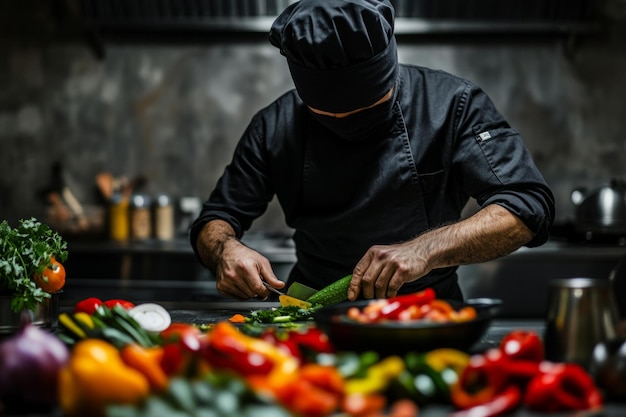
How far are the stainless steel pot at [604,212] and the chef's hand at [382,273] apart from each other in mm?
2063

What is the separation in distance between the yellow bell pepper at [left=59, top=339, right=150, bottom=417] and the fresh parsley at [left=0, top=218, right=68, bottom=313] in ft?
2.36

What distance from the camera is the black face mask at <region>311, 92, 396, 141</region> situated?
7.44 ft

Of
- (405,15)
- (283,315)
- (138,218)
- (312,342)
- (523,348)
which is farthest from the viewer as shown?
(405,15)

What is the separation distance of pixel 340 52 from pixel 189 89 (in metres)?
2.71

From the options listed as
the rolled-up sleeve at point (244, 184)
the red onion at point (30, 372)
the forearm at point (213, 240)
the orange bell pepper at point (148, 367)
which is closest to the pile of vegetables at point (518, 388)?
the orange bell pepper at point (148, 367)

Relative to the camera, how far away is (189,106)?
4.64 m

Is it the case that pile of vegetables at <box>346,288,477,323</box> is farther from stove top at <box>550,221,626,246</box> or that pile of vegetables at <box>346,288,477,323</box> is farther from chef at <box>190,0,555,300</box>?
stove top at <box>550,221,626,246</box>

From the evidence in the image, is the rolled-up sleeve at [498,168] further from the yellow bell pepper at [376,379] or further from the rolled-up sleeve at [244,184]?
the yellow bell pepper at [376,379]

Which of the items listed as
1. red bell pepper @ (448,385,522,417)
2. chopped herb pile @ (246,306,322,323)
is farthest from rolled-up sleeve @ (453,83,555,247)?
red bell pepper @ (448,385,522,417)

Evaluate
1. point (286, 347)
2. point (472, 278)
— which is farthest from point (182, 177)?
point (286, 347)

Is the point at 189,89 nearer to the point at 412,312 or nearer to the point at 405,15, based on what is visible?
the point at 405,15

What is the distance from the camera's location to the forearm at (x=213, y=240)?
2.38 m

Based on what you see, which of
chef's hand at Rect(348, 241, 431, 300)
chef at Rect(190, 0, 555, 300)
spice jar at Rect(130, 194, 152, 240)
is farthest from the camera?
spice jar at Rect(130, 194, 152, 240)

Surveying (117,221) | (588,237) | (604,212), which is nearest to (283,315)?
(604,212)
